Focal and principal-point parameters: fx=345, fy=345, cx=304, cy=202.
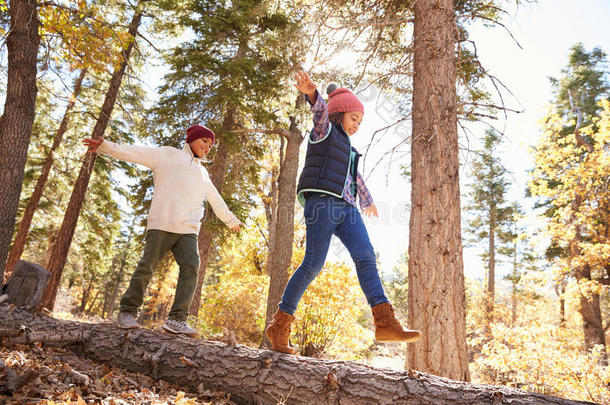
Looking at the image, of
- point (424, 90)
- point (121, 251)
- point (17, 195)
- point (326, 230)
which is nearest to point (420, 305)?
point (326, 230)

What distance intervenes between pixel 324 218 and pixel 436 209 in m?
1.29

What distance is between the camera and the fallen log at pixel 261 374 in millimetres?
1972

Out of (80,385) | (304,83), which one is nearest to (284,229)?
(304,83)

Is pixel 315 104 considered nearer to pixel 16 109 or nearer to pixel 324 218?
pixel 324 218

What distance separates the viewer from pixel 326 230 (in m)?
2.77

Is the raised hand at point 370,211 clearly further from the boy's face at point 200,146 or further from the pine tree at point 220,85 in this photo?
the pine tree at point 220,85

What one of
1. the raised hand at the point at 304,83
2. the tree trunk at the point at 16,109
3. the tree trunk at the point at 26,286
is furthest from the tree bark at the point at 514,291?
the tree trunk at the point at 16,109

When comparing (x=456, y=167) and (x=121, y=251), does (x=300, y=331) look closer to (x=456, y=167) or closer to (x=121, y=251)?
(x=456, y=167)

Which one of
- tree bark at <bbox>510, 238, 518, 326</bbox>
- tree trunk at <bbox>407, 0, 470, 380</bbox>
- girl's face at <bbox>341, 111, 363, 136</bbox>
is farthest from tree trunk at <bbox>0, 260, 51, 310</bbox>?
tree bark at <bbox>510, 238, 518, 326</bbox>

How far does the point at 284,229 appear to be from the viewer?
8109 millimetres

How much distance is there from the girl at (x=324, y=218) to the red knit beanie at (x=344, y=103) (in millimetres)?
47

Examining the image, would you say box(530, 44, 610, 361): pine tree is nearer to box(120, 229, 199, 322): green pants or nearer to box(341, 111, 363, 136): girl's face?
box(341, 111, 363, 136): girl's face

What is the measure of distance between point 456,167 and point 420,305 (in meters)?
1.43

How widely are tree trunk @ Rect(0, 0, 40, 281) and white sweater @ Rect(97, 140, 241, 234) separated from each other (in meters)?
2.16
